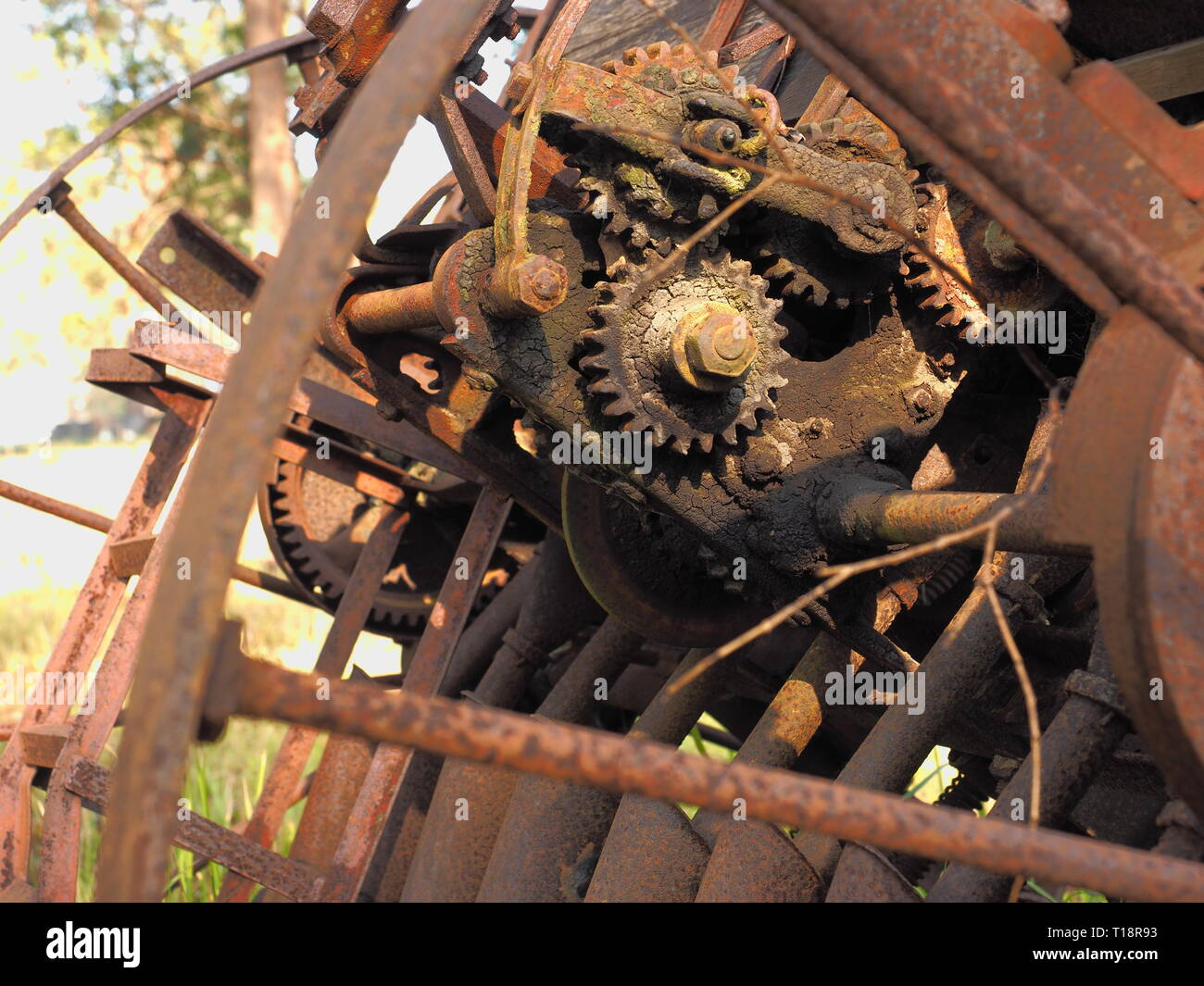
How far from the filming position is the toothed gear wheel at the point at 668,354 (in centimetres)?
217

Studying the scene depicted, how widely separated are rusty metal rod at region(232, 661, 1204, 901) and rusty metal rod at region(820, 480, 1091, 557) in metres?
0.49

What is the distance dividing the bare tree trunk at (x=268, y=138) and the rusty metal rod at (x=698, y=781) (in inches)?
425

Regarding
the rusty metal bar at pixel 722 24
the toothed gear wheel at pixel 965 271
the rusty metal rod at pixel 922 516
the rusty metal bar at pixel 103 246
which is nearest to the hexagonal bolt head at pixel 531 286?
the rusty metal rod at pixel 922 516

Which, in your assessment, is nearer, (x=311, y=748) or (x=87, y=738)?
(x=87, y=738)

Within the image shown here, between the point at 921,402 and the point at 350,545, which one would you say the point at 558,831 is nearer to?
the point at 921,402

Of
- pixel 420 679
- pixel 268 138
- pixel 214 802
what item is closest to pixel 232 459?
pixel 420 679

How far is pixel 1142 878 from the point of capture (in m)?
1.33

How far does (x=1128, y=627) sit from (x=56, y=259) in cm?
2294

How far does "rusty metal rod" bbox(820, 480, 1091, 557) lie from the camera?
5.82 feet

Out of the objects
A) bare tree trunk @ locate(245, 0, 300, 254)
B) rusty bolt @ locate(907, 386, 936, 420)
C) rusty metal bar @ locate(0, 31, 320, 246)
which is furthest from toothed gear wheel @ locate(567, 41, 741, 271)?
bare tree trunk @ locate(245, 0, 300, 254)

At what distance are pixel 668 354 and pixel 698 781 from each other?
3.53 ft

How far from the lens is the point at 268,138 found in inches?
447
